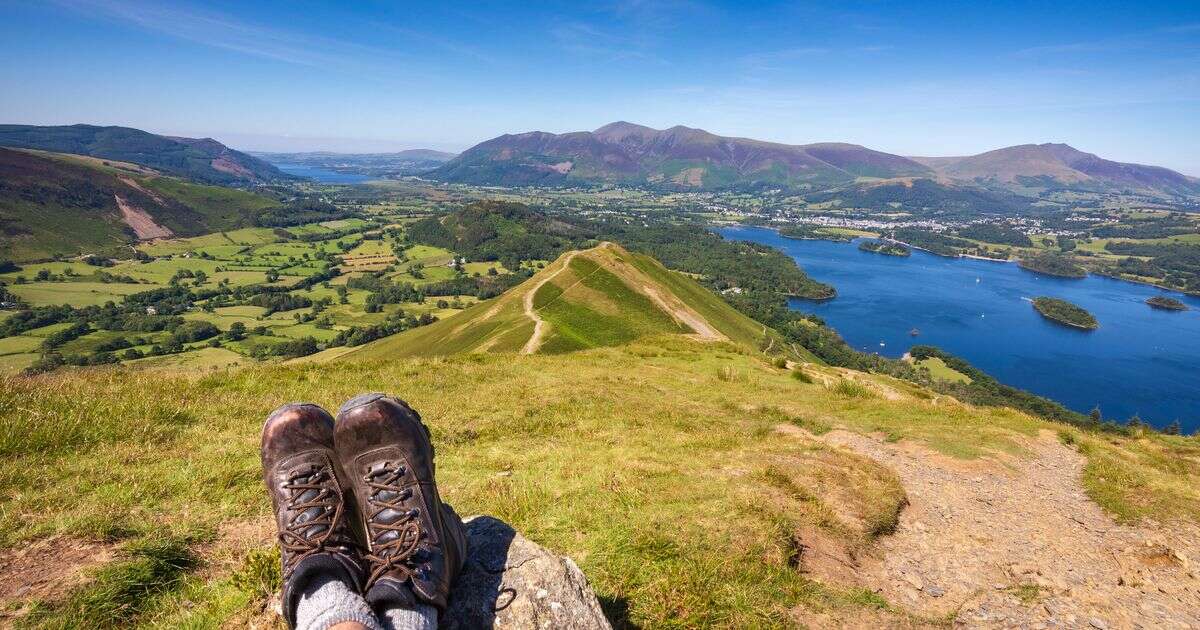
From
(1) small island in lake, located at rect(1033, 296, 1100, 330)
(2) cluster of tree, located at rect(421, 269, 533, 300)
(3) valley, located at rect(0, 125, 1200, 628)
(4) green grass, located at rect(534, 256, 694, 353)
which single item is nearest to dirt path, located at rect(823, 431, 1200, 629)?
(3) valley, located at rect(0, 125, 1200, 628)

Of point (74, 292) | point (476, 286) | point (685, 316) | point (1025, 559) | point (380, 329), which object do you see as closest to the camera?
point (1025, 559)

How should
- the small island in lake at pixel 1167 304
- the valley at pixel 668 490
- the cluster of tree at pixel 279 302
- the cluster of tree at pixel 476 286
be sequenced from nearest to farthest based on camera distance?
the valley at pixel 668 490, the cluster of tree at pixel 279 302, the cluster of tree at pixel 476 286, the small island in lake at pixel 1167 304

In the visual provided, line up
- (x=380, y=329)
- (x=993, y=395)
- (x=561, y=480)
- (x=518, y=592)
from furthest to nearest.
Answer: (x=380, y=329), (x=993, y=395), (x=561, y=480), (x=518, y=592)

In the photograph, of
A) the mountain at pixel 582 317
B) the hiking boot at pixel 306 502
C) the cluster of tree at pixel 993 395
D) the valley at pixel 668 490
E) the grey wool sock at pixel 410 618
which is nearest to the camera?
the grey wool sock at pixel 410 618

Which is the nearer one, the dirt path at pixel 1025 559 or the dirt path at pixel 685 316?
the dirt path at pixel 1025 559

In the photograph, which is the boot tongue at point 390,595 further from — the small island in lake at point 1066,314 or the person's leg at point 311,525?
the small island in lake at point 1066,314

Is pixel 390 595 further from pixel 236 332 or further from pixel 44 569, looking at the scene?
pixel 236 332

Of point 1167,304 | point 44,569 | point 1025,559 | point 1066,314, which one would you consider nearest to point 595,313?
point 1025,559

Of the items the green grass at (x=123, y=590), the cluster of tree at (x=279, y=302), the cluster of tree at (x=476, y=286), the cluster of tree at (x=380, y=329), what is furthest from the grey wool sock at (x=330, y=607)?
the cluster of tree at (x=279, y=302)
